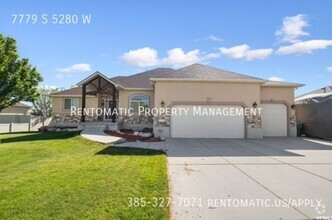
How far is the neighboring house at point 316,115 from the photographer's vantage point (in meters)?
17.0

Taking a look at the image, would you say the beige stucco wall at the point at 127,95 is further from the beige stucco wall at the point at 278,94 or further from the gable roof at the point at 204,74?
the beige stucco wall at the point at 278,94

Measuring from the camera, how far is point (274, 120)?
18.0m

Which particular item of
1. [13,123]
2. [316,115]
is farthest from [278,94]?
[13,123]

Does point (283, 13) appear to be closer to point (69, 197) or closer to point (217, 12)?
point (217, 12)

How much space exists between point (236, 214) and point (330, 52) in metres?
17.6

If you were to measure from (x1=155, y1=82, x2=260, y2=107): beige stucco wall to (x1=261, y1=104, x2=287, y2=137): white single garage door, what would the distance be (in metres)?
1.92

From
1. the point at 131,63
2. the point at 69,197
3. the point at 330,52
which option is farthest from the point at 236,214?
the point at 131,63

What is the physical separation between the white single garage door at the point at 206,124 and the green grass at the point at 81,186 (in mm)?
7266

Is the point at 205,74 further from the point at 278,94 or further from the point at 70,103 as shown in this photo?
the point at 70,103

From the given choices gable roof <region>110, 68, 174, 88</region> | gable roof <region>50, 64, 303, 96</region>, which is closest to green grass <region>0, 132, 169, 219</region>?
gable roof <region>50, 64, 303, 96</region>

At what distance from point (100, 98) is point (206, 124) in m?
10.8

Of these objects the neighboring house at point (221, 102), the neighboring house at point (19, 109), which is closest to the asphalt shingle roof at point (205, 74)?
the neighboring house at point (221, 102)

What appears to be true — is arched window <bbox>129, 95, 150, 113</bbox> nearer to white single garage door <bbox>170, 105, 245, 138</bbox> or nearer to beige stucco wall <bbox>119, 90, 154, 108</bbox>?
beige stucco wall <bbox>119, 90, 154, 108</bbox>

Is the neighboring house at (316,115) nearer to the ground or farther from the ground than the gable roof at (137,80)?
nearer to the ground
